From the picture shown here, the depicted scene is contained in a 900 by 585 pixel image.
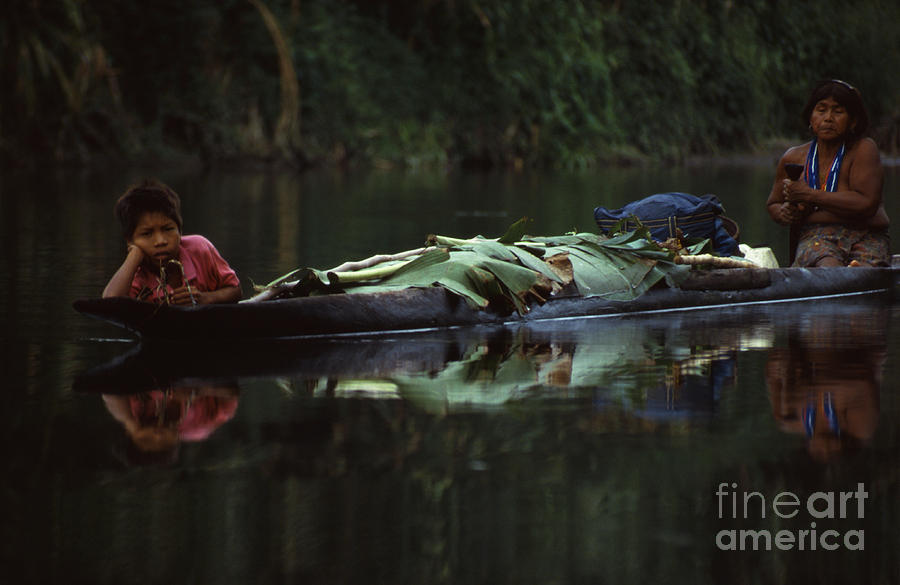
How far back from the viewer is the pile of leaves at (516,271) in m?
5.60

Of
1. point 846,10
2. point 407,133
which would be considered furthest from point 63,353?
point 846,10

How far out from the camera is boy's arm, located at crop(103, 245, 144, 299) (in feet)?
16.6

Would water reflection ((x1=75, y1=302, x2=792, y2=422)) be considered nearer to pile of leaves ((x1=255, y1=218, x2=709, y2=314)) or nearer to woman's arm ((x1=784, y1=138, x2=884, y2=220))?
pile of leaves ((x1=255, y1=218, x2=709, y2=314))

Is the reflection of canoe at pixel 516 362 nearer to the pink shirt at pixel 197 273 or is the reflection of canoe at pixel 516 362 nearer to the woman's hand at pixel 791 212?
the pink shirt at pixel 197 273

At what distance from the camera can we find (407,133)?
2611 centimetres

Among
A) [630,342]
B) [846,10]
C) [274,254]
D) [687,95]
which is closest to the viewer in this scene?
[630,342]

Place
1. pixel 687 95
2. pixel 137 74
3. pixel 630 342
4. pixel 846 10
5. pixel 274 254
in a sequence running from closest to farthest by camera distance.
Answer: pixel 630 342, pixel 274 254, pixel 137 74, pixel 687 95, pixel 846 10

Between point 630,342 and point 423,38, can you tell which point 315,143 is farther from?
point 630,342

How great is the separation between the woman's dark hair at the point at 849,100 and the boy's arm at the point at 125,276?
3.26 m

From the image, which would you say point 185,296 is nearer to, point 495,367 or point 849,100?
point 495,367

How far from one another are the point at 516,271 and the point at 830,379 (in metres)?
1.56

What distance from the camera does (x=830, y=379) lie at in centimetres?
448

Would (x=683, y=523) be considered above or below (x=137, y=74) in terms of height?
below

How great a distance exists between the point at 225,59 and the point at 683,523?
2224 cm
